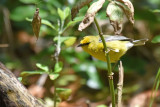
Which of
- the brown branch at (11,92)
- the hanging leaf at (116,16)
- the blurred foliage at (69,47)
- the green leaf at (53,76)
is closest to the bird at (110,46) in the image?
the blurred foliage at (69,47)

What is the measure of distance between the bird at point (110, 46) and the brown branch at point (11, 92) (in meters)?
0.87

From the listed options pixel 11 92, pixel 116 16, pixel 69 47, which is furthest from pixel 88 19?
pixel 69 47

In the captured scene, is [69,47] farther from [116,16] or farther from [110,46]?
[116,16]

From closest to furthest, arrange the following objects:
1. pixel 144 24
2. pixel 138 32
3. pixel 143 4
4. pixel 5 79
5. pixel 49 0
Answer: pixel 5 79 < pixel 49 0 < pixel 143 4 < pixel 138 32 < pixel 144 24

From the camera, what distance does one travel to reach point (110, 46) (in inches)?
108

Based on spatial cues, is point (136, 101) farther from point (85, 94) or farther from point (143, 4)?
point (143, 4)

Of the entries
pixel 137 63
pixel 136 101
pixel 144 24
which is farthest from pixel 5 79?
pixel 144 24

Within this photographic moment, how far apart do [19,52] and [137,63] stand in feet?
9.74

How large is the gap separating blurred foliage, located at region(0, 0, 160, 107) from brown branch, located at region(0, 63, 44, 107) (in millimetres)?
309

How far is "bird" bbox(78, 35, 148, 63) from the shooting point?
2510mm

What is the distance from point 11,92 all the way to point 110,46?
49.9 inches

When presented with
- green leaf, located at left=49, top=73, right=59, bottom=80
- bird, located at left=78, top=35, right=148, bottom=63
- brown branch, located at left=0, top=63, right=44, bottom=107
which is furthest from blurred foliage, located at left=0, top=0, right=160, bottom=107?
brown branch, located at left=0, top=63, right=44, bottom=107

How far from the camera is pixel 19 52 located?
6.39 metres

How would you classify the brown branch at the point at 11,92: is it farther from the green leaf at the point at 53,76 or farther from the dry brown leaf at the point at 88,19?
the dry brown leaf at the point at 88,19
